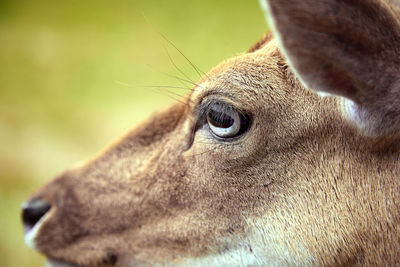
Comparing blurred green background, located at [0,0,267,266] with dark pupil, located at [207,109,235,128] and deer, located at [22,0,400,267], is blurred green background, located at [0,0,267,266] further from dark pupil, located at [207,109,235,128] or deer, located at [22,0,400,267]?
dark pupil, located at [207,109,235,128]

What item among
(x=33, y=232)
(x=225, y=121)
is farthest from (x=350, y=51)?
(x=33, y=232)

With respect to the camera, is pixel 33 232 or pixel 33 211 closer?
pixel 33 232

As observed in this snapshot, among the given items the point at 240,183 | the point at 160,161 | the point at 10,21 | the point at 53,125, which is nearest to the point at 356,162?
the point at 240,183

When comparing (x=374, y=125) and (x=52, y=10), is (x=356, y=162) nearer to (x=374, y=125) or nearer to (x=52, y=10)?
(x=374, y=125)

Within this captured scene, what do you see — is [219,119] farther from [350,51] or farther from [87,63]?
[87,63]

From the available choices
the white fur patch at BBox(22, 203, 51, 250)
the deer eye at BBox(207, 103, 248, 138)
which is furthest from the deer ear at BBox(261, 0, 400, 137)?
the white fur patch at BBox(22, 203, 51, 250)

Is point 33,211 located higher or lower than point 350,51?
higher
